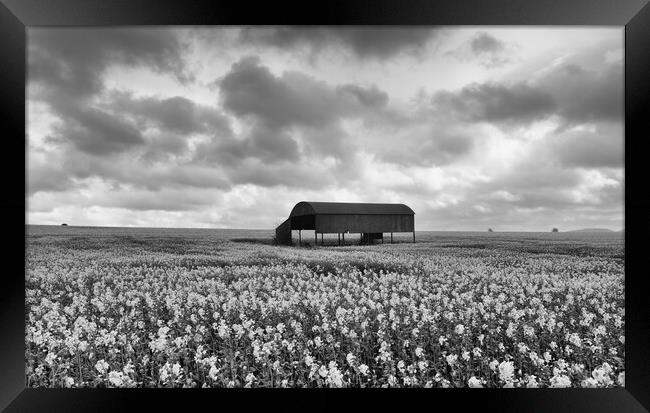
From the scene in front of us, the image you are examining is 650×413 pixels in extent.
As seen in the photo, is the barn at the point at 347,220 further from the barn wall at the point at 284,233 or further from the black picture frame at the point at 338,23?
the black picture frame at the point at 338,23

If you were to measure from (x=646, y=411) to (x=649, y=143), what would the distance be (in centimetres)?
286

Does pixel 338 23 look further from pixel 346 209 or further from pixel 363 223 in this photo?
pixel 363 223

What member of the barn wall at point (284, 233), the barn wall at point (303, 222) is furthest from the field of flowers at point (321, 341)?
the barn wall at point (284, 233)

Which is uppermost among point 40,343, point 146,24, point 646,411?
point 146,24

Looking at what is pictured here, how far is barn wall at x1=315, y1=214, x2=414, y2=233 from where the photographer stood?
91.4 feet

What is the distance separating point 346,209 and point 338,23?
2403 centimetres

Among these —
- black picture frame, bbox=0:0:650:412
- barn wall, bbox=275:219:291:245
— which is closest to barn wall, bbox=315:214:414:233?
barn wall, bbox=275:219:291:245

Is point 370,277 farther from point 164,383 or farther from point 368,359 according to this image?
point 164,383

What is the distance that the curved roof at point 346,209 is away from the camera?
28359 mm

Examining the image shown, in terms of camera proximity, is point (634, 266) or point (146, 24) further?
point (146, 24)

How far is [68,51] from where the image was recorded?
43.3ft

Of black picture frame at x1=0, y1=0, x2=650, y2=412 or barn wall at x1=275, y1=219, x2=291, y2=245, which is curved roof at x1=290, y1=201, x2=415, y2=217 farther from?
black picture frame at x1=0, y1=0, x2=650, y2=412

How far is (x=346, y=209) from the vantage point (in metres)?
28.8

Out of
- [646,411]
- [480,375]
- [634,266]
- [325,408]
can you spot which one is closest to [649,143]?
[634,266]
